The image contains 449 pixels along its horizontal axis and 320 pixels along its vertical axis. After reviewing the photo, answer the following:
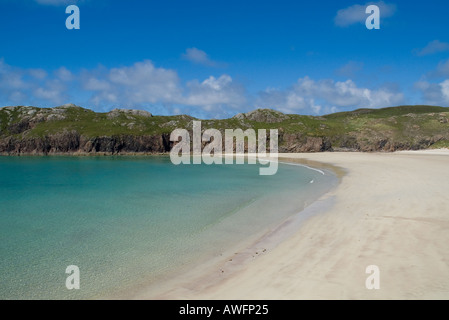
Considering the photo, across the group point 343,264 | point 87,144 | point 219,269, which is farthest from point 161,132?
point 343,264

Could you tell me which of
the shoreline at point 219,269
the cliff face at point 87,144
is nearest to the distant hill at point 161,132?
the cliff face at point 87,144

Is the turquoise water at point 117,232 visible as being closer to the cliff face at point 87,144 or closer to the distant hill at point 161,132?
the cliff face at point 87,144

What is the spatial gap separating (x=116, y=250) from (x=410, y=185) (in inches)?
999

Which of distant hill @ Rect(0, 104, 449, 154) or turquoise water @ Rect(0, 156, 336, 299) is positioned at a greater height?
distant hill @ Rect(0, 104, 449, 154)

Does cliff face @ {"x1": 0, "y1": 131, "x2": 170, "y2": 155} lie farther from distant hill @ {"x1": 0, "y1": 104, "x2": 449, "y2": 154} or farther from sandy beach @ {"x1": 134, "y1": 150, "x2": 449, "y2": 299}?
sandy beach @ {"x1": 134, "y1": 150, "x2": 449, "y2": 299}

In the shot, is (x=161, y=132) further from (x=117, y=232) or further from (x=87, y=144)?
(x=117, y=232)

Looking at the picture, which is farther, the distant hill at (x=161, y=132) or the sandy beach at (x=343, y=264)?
the distant hill at (x=161, y=132)

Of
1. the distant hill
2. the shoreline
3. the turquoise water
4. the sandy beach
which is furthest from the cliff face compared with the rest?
the sandy beach

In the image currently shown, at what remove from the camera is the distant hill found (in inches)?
4294

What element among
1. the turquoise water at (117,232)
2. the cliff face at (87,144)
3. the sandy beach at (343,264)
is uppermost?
the cliff face at (87,144)

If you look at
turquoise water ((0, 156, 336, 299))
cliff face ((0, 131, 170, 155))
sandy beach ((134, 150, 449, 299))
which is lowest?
turquoise water ((0, 156, 336, 299))

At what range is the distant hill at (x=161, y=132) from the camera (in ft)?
358

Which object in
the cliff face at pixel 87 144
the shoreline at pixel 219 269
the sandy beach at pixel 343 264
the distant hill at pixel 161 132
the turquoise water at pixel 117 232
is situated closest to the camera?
the sandy beach at pixel 343 264

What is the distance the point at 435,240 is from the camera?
11.4m
